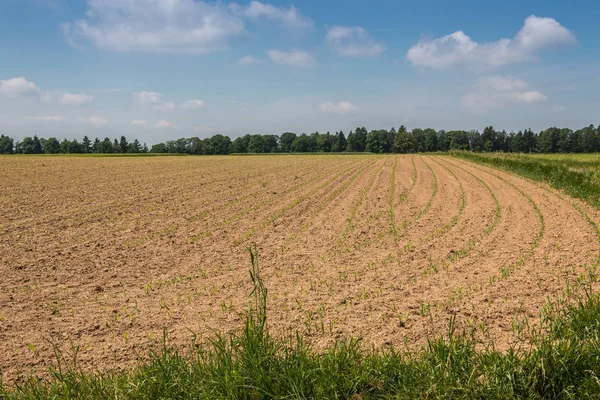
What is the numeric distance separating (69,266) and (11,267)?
1.17 meters

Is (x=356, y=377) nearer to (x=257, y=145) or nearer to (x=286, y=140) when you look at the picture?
(x=257, y=145)

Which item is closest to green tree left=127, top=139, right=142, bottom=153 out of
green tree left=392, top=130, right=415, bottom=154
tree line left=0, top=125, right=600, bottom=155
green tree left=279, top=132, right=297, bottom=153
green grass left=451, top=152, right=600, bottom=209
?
tree line left=0, top=125, right=600, bottom=155

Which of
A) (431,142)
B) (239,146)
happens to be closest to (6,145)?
(239,146)

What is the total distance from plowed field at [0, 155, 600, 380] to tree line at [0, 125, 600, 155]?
382 feet

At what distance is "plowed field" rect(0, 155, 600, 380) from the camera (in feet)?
18.5

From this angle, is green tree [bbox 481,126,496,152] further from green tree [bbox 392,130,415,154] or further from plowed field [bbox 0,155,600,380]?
plowed field [bbox 0,155,600,380]

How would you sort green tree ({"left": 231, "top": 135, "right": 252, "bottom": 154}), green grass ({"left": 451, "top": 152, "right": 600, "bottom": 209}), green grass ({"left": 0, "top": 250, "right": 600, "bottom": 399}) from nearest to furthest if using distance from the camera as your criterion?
green grass ({"left": 0, "top": 250, "right": 600, "bottom": 399}) → green grass ({"left": 451, "top": 152, "right": 600, "bottom": 209}) → green tree ({"left": 231, "top": 135, "right": 252, "bottom": 154})

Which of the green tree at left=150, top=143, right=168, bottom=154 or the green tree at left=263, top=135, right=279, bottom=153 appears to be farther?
the green tree at left=263, top=135, right=279, bottom=153

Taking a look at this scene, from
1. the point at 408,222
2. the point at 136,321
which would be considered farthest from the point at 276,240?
the point at 136,321

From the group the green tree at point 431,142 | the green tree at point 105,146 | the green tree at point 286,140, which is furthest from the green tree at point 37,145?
the green tree at point 431,142

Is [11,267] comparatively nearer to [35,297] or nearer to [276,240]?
[35,297]

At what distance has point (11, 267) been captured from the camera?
863 cm

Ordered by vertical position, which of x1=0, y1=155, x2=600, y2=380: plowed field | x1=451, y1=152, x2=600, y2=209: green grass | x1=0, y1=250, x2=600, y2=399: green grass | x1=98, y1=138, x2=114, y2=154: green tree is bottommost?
x1=0, y1=155, x2=600, y2=380: plowed field

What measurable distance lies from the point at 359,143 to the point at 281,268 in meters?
149
